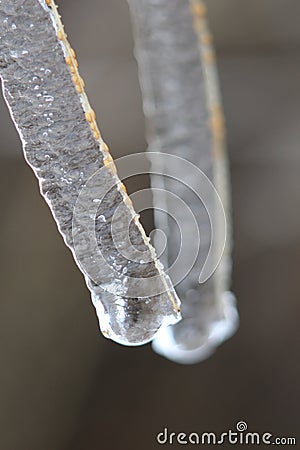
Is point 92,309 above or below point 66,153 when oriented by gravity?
above

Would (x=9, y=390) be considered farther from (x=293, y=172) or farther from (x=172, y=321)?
(x=172, y=321)

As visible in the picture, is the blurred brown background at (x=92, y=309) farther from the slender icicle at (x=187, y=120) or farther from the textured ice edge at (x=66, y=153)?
the textured ice edge at (x=66, y=153)

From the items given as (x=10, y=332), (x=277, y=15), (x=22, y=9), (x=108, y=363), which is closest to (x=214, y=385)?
(x=108, y=363)

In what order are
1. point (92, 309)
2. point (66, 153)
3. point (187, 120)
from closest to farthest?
point (66, 153)
point (187, 120)
point (92, 309)

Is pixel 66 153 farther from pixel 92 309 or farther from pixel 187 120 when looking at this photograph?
pixel 92 309

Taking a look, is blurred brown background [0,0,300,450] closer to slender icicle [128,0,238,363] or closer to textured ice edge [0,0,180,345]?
slender icicle [128,0,238,363]

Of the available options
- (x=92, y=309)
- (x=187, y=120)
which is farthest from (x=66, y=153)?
(x=92, y=309)

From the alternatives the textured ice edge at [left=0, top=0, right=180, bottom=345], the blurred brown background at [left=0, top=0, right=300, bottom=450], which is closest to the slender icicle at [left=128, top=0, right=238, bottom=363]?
the textured ice edge at [left=0, top=0, right=180, bottom=345]
